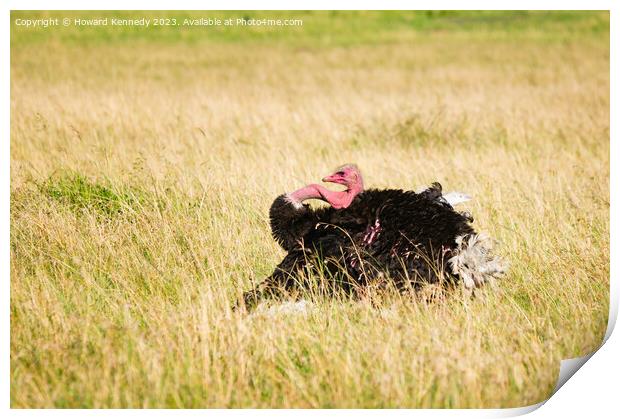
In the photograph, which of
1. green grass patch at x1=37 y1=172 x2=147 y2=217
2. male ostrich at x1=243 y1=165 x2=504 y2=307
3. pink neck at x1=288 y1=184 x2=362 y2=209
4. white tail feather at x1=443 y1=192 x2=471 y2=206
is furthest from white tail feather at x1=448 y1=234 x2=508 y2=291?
green grass patch at x1=37 y1=172 x2=147 y2=217

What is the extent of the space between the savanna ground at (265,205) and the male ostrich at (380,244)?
16cm

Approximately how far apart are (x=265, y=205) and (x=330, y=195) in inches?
72.5

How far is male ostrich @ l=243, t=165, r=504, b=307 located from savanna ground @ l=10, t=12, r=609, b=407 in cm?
16

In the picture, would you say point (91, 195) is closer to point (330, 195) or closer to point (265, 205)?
point (265, 205)

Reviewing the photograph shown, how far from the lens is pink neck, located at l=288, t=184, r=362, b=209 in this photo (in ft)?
17.3

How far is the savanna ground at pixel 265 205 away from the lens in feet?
14.7

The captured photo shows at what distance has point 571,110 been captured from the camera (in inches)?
421

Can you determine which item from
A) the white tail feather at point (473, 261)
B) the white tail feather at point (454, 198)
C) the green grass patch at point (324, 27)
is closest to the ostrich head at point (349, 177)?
the white tail feather at point (454, 198)

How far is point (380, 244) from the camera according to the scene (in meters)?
4.98

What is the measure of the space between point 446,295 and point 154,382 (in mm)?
1699

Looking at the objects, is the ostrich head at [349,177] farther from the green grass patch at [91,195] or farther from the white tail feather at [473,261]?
the green grass patch at [91,195]

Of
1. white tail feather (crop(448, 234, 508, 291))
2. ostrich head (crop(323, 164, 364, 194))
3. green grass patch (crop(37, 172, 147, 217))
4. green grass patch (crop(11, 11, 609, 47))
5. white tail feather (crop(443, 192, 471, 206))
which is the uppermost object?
green grass patch (crop(11, 11, 609, 47))

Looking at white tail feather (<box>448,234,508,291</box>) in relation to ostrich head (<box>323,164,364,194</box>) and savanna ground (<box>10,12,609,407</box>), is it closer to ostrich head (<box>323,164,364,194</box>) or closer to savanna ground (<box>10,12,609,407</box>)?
savanna ground (<box>10,12,609,407</box>)

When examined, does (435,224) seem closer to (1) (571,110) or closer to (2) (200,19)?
(2) (200,19)
